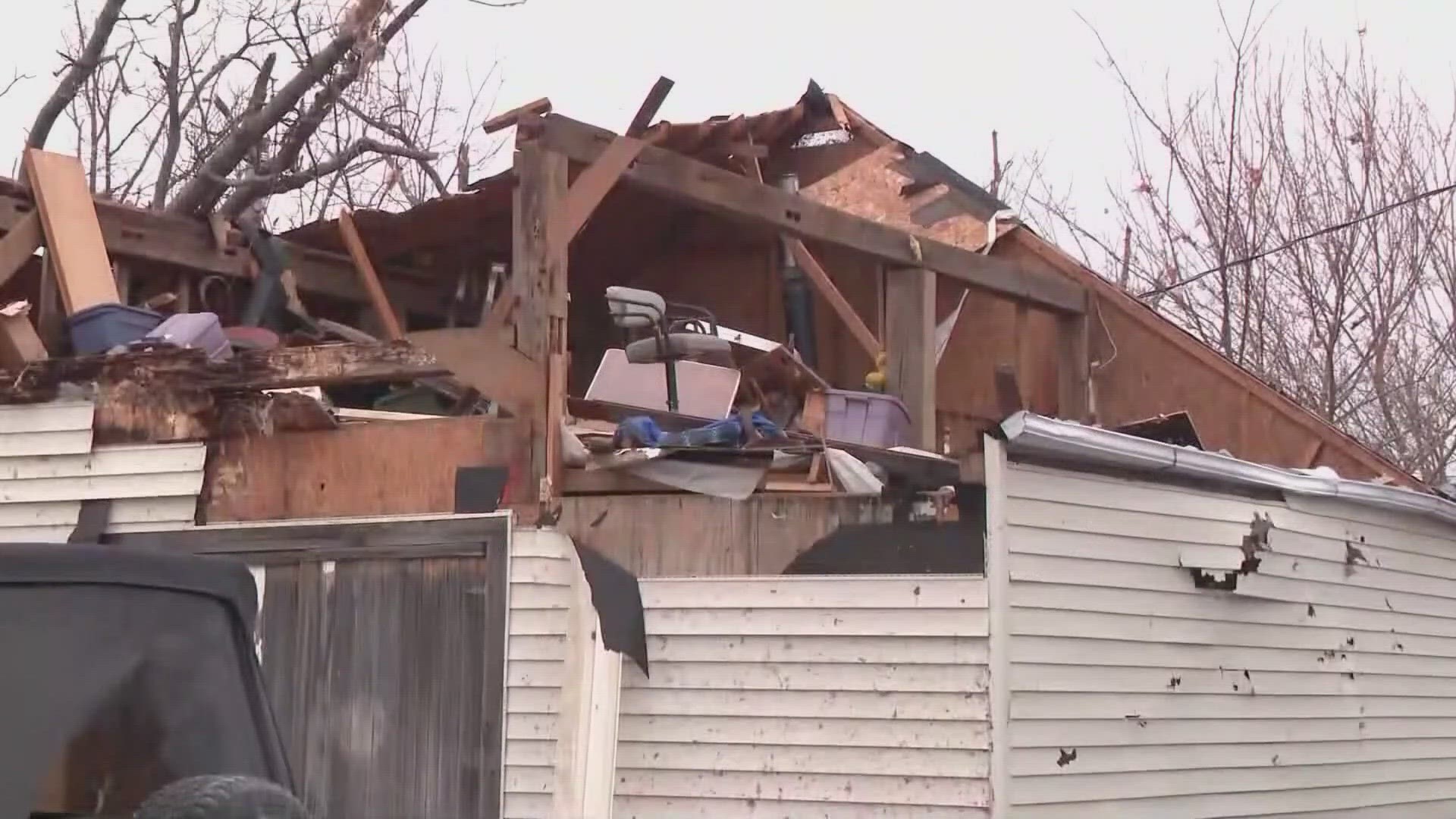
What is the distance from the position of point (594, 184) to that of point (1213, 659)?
3.66 m

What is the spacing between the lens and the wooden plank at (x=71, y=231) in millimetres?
8414

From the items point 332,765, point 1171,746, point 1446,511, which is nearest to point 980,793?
point 1171,746

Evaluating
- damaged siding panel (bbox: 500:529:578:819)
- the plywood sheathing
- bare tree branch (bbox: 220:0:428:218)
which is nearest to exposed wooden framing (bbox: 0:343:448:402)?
damaged siding panel (bbox: 500:529:578:819)

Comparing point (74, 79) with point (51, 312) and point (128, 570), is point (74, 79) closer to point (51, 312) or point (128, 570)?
point (51, 312)

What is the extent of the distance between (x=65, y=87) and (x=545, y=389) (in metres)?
9.16

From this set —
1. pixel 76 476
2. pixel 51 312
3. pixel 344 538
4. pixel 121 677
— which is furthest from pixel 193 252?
pixel 121 677

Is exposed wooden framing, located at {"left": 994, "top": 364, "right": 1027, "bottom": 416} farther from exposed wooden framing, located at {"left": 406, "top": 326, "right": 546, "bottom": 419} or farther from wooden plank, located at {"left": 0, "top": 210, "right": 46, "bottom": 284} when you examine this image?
wooden plank, located at {"left": 0, "top": 210, "right": 46, "bottom": 284}

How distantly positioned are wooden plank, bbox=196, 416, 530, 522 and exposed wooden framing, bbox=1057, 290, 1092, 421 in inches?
165

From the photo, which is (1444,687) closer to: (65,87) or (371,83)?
(65,87)

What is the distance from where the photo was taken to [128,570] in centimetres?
329

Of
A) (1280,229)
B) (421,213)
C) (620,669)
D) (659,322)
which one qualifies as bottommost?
(620,669)

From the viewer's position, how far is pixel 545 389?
6.94m

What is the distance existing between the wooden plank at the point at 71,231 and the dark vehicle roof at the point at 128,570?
541cm

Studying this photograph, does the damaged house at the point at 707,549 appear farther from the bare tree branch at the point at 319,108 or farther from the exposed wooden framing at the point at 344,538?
the bare tree branch at the point at 319,108
